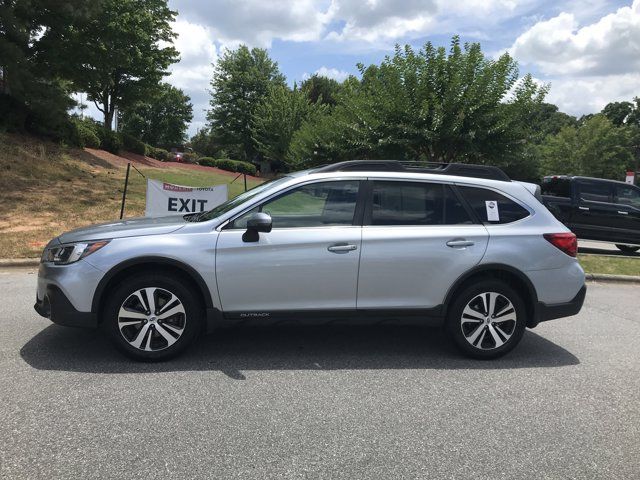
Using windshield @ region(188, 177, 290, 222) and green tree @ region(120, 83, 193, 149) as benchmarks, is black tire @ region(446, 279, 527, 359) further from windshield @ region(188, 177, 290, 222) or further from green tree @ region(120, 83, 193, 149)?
green tree @ region(120, 83, 193, 149)

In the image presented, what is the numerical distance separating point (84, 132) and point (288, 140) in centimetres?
1661

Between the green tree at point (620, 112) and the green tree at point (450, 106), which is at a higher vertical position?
the green tree at point (620, 112)

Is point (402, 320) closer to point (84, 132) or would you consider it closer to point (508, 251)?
point (508, 251)

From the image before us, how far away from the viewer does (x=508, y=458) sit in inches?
121

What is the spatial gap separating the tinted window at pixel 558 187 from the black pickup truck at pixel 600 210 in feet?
0.12

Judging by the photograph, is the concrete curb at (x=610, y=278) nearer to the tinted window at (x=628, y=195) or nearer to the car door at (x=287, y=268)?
the tinted window at (x=628, y=195)

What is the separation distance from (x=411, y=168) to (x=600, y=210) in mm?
10121

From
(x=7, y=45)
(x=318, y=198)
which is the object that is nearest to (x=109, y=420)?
(x=318, y=198)

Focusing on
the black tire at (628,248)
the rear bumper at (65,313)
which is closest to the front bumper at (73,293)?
the rear bumper at (65,313)

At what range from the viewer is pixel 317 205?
4730 mm

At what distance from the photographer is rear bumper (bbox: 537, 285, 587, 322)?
Result: 4691 mm

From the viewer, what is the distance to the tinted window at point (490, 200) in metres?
4.77

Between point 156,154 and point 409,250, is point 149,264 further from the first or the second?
point 156,154

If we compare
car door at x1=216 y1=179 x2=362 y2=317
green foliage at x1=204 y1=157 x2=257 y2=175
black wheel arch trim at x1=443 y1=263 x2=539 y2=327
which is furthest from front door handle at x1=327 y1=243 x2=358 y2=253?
green foliage at x1=204 y1=157 x2=257 y2=175
